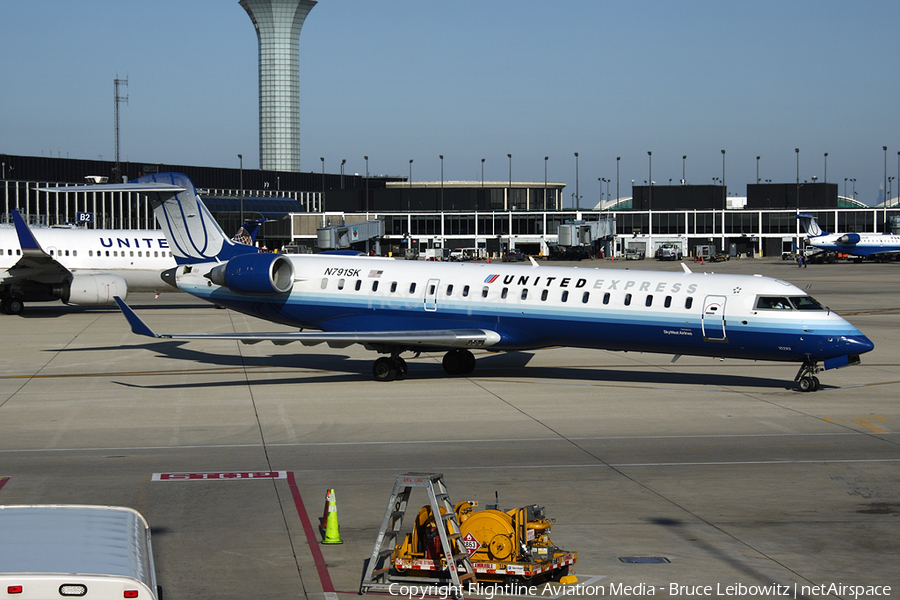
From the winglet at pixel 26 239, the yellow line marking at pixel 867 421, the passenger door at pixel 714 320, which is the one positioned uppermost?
the winglet at pixel 26 239

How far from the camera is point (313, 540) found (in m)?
11.6

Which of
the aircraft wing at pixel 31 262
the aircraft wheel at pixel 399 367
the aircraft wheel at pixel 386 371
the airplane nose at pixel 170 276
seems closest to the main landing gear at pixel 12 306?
the aircraft wing at pixel 31 262

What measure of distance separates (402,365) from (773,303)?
9.71 metres

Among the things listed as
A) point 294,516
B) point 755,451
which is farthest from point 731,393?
point 294,516

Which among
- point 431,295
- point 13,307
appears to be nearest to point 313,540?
point 431,295

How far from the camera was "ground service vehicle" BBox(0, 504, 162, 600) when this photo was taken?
5910 mm

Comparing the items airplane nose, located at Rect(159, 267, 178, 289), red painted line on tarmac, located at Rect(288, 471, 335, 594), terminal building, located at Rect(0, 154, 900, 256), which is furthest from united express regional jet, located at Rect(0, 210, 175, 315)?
terminal building, located at Rect(0, 154, 900, 256)

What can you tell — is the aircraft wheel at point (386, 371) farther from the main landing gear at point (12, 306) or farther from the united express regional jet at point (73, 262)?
the main landing gear at point (12, 306)

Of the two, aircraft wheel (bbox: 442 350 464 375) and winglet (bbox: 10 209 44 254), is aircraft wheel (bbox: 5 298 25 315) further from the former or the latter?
aircraft wheel (bbox: 442 350 464 375)

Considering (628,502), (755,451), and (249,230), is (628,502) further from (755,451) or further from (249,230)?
(249,230)

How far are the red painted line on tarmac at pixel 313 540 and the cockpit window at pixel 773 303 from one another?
12.6 m

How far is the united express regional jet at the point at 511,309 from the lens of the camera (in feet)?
71.9

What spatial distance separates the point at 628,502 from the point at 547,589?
3.74m

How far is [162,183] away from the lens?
31016mm
